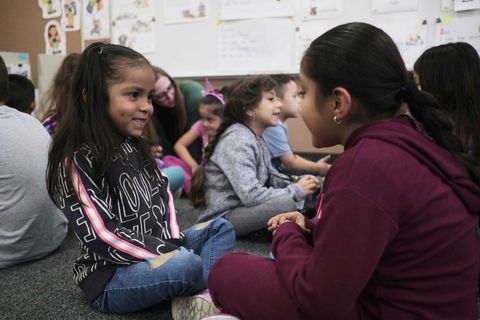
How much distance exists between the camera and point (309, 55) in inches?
25.9

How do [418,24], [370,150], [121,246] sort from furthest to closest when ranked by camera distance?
1. [418,24]
2. [121,246]
3. [370,150]

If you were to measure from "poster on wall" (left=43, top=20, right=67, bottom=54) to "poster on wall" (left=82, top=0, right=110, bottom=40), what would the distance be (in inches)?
9.0

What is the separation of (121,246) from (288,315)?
389 mm

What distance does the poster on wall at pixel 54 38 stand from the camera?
117 inches

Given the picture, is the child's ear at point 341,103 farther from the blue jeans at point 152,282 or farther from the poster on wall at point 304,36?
the poster on wall at point 304,36

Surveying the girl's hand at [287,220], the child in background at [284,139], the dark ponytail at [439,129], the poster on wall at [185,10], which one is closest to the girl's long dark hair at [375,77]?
the dark ponytail at [439,129]

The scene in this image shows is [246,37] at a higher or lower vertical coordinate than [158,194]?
higher

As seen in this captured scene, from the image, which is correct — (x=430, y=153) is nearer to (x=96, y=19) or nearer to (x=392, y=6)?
(x=392, y=6)

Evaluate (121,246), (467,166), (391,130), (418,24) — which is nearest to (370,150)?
(391,130)

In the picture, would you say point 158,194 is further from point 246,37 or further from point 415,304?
point 246,37

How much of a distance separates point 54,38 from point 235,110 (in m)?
2.21

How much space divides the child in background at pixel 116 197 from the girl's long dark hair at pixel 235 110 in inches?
18.1

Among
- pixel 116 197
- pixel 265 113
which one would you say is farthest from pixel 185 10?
pixel 116 197

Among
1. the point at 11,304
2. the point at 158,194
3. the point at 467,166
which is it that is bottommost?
the point at 11,304
